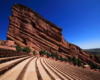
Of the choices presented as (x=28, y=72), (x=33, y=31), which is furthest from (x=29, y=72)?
(x=33, y=31)

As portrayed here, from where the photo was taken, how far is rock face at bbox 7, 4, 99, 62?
3647 cm

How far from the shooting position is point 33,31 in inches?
1661

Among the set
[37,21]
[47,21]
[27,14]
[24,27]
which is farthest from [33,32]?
[47,21]

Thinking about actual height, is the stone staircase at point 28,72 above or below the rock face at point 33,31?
below

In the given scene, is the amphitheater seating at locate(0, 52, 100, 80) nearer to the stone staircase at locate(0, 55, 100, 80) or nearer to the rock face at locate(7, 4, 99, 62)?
the stone staircase at locate(0, 55, 100, 80)

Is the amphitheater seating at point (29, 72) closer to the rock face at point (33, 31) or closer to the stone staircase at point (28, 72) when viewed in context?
the stone staircase at point (28, 72)

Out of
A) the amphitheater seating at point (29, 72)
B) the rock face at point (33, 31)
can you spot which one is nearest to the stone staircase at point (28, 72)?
the amphitheater seating at point (29, 72)

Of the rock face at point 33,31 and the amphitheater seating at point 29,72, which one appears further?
the rock face at point 33,31

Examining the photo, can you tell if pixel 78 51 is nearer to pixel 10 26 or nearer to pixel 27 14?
pixel 27 14

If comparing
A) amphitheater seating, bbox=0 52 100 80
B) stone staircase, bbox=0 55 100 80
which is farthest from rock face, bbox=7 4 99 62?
amphitheater seating, bbox=0 52 100 80

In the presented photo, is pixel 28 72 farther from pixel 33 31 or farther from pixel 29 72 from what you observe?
pixel 33 31

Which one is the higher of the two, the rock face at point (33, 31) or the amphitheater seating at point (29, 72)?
the rock face at point (33, 31)

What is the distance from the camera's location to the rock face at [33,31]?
3647 centimetres

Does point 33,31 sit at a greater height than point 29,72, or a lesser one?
greater
